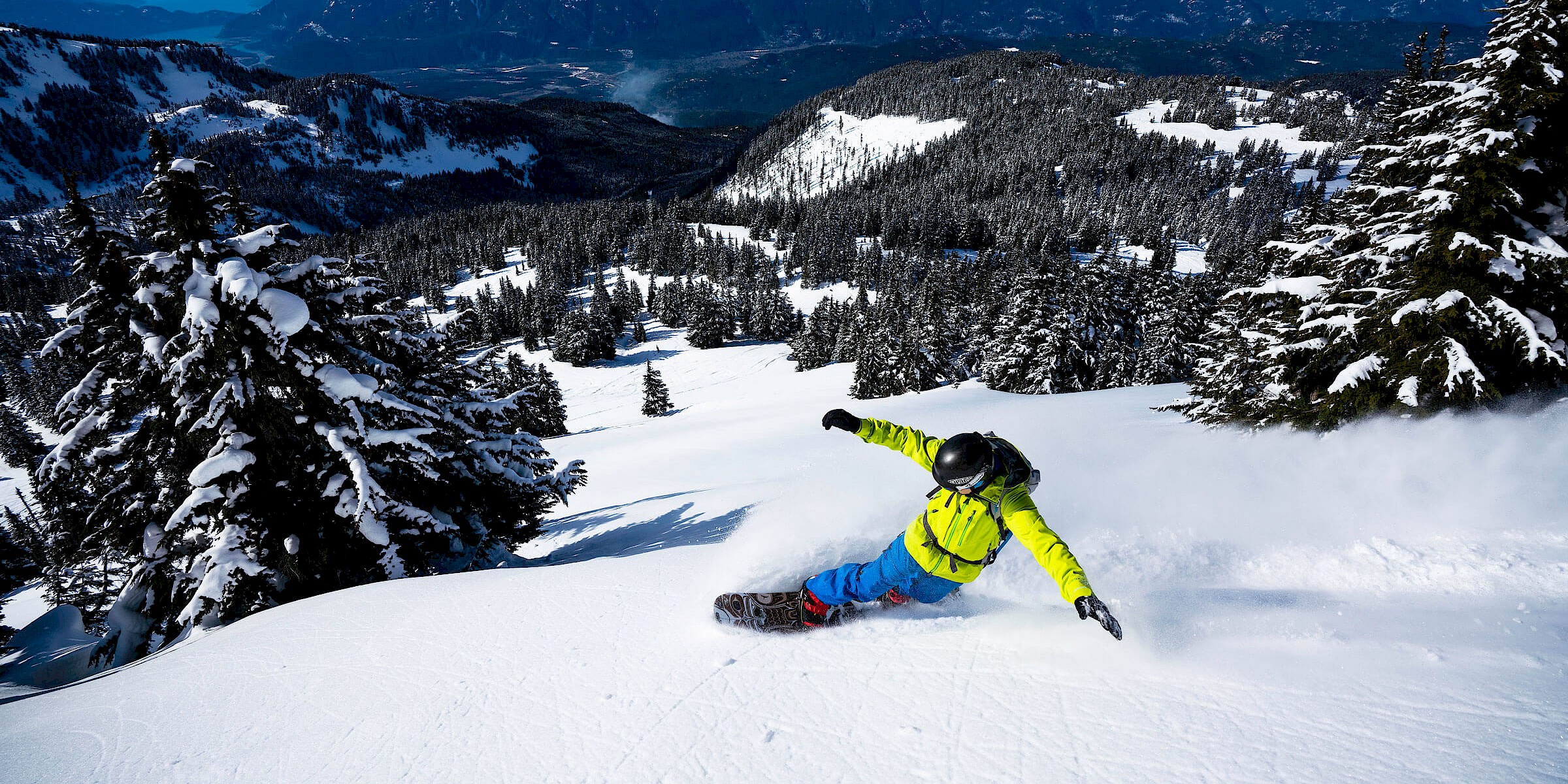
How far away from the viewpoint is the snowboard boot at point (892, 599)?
4762 millimetres

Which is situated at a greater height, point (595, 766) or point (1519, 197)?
point (1519, 197)

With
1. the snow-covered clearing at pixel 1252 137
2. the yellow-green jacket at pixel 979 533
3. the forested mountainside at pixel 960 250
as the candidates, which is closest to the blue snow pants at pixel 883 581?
the yellow-green jacket at pixel 979 533

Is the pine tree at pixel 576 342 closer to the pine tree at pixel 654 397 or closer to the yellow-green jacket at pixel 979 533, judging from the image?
the pine tree at pixel 654 397

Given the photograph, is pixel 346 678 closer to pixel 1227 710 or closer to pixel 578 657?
pixel 578 657

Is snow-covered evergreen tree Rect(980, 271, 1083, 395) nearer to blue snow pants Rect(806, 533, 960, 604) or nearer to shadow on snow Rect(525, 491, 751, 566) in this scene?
shadow on snow Rect(525, 491, 751, 566)

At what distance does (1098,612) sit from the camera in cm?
355

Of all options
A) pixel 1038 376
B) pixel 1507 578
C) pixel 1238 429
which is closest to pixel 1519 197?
pixel 1238 429

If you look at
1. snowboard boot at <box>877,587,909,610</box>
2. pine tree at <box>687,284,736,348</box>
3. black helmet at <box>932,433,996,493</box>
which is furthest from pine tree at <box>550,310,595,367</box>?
black helmet at <box>932,433,996,493</box>

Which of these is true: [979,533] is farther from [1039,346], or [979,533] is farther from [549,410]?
[549,410]

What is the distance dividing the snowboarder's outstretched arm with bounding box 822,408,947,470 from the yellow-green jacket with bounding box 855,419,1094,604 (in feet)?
2.02

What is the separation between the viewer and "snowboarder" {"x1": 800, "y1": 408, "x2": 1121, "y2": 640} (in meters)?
3.89

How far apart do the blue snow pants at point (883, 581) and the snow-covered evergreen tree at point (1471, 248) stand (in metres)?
8.08

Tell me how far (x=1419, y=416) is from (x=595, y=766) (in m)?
10.9

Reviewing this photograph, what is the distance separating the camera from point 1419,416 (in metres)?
7.80
